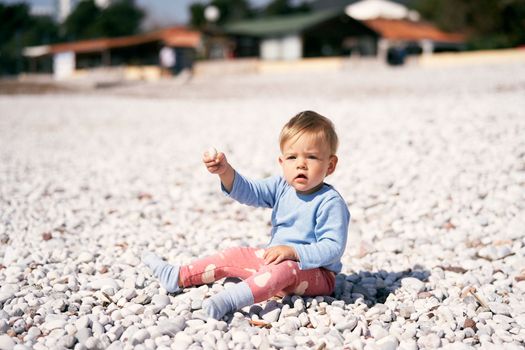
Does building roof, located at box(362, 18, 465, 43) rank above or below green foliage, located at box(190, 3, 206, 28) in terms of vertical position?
below

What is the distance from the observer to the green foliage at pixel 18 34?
48.9 meters

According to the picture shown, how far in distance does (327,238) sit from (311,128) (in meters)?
0.50

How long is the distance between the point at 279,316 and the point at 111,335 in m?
0.74

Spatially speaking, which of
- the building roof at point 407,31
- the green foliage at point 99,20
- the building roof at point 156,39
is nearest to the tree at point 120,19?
the green foliage at point 99,20

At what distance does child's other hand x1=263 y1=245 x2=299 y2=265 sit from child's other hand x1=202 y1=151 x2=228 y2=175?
446mm

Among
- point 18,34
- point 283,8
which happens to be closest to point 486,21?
point 283,8

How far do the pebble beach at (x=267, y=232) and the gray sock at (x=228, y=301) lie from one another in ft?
0.17

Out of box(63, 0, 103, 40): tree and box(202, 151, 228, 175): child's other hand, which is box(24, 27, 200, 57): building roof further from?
box(202, 151, 228, 175): child's other hand

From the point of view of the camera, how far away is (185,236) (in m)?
3.64

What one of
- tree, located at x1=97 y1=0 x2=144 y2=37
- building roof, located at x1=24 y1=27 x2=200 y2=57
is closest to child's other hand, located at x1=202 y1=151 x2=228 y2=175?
building roof, located at x1=24 y1=27 x2=200 y2=57

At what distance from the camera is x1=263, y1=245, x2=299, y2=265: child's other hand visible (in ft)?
7.39

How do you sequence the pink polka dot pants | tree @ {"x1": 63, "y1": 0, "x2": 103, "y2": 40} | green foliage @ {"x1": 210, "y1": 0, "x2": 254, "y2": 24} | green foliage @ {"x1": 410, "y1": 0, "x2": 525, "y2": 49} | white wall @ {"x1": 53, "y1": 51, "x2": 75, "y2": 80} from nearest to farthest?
the pink polka dot pants, green foliage @ {"x1": 410, "y1": 0, "x2": 525, "y2": 49}, white wall @ {"x1": 53, "y1": 51, "x2": 75, "y2": 80}, green foliage @ {"x1": 210, "y1": 0, "x2": 254, "y2": 24}, tree @ {"x1": 63, "y1": 0, "x2": 103, "y2": 40}

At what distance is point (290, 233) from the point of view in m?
2.46

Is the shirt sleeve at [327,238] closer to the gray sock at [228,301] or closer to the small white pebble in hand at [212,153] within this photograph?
the gray sock at [228,301]
